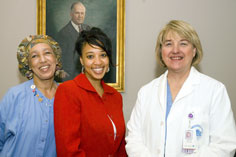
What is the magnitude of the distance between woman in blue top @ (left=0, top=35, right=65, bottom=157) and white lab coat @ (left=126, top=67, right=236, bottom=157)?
30.3 inches

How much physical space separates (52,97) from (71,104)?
36cm

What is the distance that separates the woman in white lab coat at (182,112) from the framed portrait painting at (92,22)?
2.95ft

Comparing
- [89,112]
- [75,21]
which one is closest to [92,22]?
[75,21]

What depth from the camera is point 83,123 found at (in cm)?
176

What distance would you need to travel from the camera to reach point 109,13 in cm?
266

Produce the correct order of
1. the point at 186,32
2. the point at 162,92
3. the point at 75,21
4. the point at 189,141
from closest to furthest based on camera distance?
the point at 189,141 < the point at 186,32 < the point at 162,92 < the point at 75,21

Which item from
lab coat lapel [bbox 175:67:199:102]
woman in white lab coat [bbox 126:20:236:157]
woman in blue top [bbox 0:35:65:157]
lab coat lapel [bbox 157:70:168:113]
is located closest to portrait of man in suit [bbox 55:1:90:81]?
woman in blue top [bbox 0:35:65:157]

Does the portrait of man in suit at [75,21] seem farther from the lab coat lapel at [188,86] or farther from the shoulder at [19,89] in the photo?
the lab coat lapel at [188,86]

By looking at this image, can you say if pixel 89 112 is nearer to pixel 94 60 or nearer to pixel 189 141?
pixel 94 60

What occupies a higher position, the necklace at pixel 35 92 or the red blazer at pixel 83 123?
the necklace at pixel 35 92

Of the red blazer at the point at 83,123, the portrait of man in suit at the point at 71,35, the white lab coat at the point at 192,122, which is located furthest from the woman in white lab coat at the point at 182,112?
the portrait of man in suit at the point at 71,35

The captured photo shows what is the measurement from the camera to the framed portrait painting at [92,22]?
2656 millimetres

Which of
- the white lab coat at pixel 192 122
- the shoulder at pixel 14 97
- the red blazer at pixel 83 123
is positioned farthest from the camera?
the shoulder at pixel 14 97

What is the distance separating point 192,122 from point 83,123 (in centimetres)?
89
